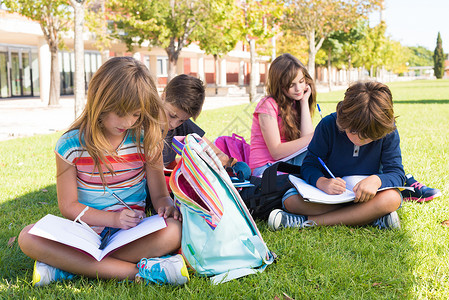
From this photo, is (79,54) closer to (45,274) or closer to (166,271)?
(45,274)

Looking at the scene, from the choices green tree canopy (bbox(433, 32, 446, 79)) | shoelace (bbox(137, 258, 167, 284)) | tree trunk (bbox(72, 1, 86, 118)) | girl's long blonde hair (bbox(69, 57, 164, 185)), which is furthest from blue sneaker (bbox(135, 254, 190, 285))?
green tree canopy (bbox(433, 32, 446, 79))

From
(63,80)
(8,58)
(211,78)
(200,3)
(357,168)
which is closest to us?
(357,168)

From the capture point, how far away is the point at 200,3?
56.3ft

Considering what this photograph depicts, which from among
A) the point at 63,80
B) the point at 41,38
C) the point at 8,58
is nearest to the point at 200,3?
the point at 41,38

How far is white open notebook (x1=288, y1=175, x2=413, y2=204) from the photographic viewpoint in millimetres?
2775

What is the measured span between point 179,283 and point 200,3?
53.1 ft

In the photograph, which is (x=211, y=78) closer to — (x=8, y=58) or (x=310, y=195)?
(x=8, y=58)

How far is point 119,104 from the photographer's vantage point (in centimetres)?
223

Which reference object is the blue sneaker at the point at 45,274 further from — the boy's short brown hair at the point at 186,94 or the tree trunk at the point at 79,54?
the tree trunk at the point at 79,54

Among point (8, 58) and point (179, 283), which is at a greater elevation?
point (8, 58)

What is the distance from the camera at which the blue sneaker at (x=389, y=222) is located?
9.40ft

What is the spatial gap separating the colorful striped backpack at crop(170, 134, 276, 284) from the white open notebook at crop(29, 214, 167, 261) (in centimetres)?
18

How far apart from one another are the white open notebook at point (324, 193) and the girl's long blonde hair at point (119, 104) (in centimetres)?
97

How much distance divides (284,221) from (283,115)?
0.89m
